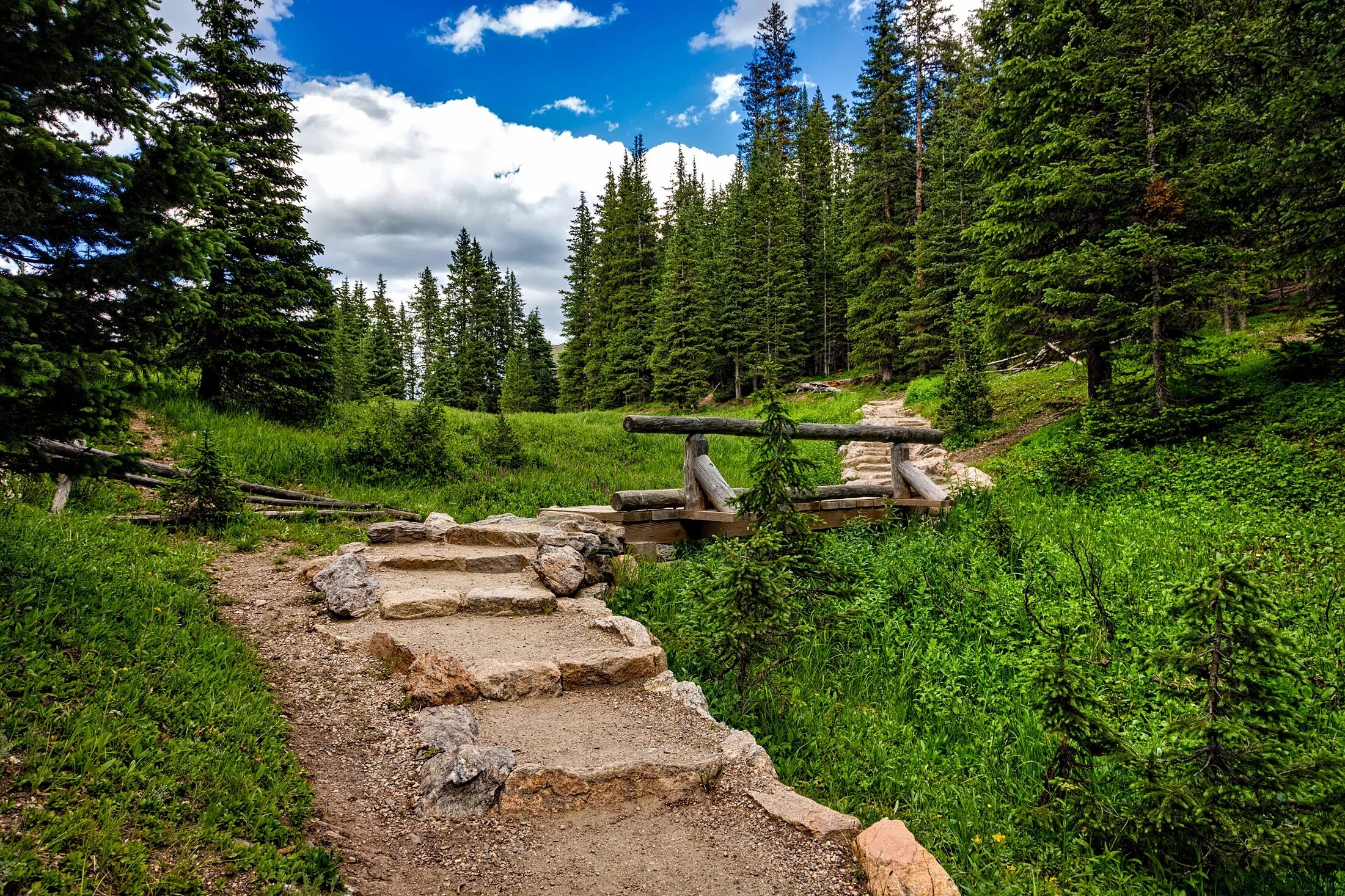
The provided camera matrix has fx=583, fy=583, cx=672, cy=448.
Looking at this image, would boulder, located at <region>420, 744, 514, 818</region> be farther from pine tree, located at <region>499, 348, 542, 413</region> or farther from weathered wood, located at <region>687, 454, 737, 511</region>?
pine tree, located at <region>499, 348, 542, 413</region>

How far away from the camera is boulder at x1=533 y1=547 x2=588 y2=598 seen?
6551 mm

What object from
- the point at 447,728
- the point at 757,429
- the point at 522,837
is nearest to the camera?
the point at 522,837

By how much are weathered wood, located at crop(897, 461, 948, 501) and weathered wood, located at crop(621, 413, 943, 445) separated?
0.51m

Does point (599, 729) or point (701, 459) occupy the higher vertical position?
point (701, 459)

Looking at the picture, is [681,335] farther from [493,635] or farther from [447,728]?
[447,728]

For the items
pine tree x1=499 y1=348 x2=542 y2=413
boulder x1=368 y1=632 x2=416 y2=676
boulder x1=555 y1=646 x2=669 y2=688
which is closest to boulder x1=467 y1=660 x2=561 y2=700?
boulder x1=555 y1=646 x2=669 y2=688

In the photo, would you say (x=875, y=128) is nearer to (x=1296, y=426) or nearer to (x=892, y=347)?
(x=892, y=347)

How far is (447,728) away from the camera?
12.4 feet

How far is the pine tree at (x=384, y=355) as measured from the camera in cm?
4516

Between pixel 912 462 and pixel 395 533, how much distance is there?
10.6 m

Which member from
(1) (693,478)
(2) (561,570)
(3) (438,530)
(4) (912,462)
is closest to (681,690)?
(2) (561,570)

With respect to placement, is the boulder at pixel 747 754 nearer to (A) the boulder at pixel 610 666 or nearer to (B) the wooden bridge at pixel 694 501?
(A) the boulder at pixel 610 666

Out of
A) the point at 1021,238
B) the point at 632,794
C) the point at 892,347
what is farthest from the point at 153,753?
the point at 892,347

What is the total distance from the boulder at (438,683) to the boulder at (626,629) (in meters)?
1.46
